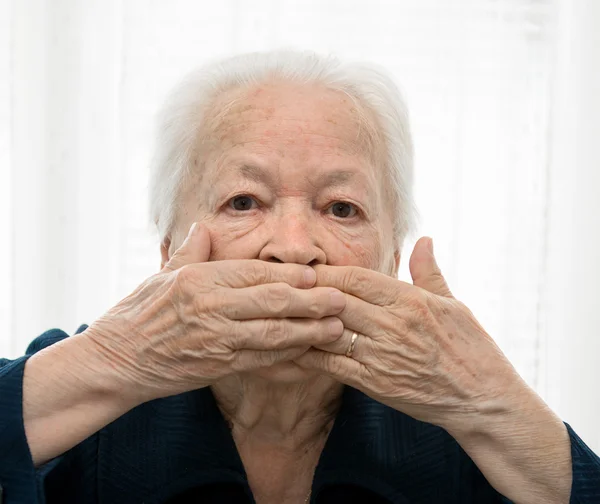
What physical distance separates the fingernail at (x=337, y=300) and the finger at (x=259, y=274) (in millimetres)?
52

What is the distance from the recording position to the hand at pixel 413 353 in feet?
4.05

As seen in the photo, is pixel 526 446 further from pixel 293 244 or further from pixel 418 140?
pixel 418 140

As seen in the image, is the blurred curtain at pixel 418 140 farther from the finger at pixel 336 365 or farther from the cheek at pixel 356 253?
the finger at pixel 336 365

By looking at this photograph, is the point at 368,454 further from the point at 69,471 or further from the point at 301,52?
the point at 301,52

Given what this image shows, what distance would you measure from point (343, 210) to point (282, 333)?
1.09ft

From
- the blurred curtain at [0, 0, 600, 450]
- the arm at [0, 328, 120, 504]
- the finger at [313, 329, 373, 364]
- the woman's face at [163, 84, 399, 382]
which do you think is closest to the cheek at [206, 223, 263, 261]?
the woman's face at [163, 84, 399, 382]

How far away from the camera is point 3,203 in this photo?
2811 millimetres

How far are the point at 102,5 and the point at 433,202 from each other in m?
1.45

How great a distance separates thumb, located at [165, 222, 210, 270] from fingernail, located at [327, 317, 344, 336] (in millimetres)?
266

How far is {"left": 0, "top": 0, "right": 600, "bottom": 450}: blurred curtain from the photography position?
2.82 metres

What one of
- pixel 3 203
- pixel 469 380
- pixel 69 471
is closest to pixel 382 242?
pixel 469 380

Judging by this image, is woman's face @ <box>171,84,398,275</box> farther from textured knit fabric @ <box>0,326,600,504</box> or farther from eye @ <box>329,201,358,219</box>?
textured knit fabric @ <box>0,326,600,504</box>

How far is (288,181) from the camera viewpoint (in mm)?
1385

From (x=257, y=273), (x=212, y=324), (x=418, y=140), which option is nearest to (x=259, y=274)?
(x=257, y=273)
